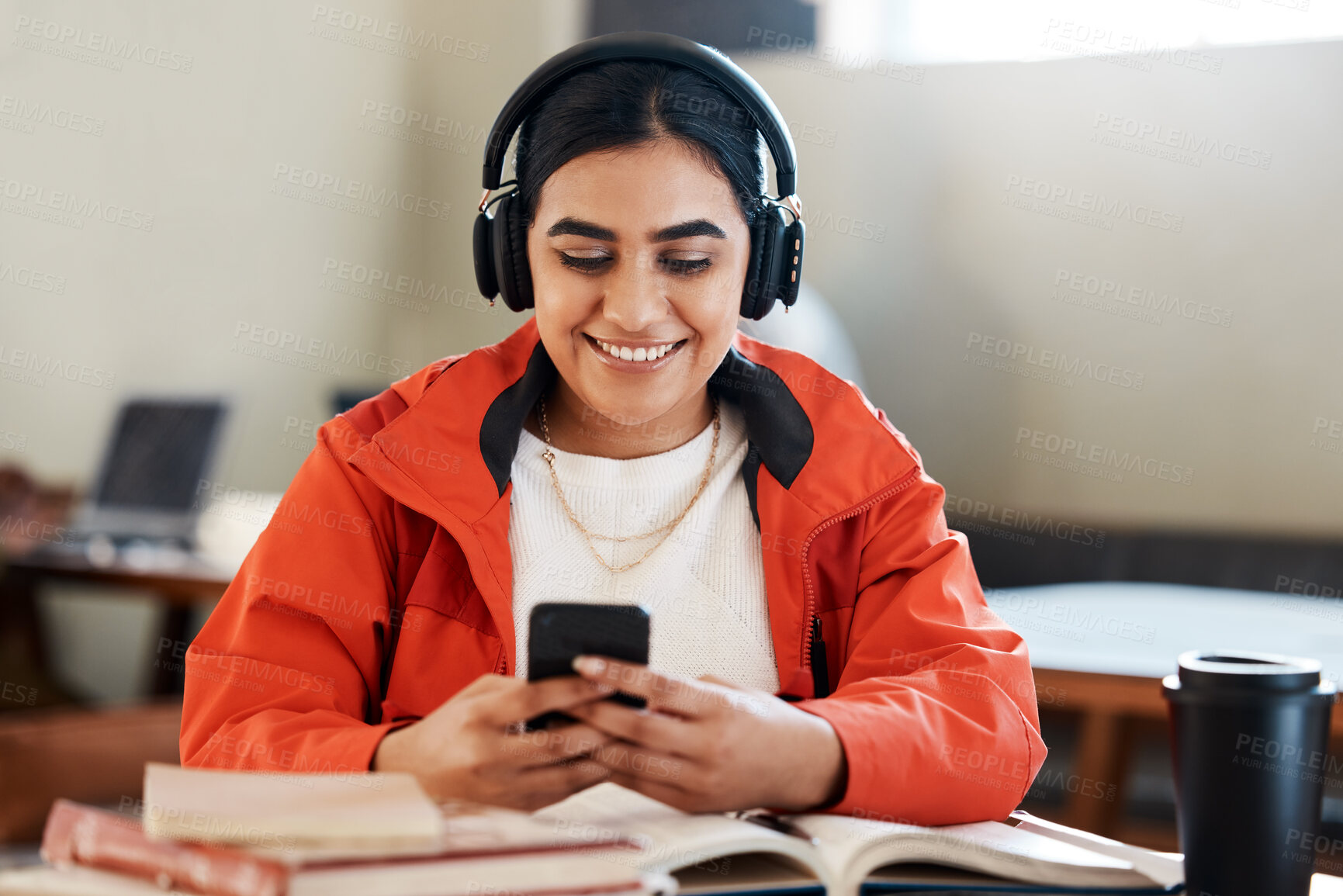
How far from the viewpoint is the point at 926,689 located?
872 millimetres

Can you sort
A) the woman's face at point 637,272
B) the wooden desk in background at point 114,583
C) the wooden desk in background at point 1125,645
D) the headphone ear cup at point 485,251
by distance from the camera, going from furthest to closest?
the wooden desk in background at point 114,583, the wooden desk in background at point 1125,645, the headphone ear cup at point 485,251, the woman's face at point 637,272

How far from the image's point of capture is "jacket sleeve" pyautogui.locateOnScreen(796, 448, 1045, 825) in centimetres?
80

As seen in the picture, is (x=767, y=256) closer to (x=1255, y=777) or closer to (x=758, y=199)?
(x=758, y=199)

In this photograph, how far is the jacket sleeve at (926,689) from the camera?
80 centimetres

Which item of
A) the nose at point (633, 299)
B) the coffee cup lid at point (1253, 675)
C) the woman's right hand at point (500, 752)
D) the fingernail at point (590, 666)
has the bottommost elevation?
the woman's right hand at point (500, 752)

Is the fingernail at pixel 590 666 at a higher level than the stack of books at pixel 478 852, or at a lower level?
higher

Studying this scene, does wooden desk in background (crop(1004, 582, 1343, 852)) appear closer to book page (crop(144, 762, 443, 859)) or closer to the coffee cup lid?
the coffee cup lid

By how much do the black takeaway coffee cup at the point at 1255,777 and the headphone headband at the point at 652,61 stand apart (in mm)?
587

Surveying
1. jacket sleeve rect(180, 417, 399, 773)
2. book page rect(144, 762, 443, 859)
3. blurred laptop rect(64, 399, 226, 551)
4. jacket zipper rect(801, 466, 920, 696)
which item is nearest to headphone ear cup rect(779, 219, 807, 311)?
jacket zipper rect(801, 466, 920, 696)

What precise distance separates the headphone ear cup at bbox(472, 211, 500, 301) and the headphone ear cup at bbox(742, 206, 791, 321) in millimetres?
251

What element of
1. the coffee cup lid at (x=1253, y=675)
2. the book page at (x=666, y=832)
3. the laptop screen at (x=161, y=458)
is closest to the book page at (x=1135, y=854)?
the coffee cup lid at (x=1253, y=675)

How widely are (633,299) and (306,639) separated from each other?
1.29 feet

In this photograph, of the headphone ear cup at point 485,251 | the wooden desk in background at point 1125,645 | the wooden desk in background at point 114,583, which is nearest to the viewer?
the headphone ear cup at point 485,251

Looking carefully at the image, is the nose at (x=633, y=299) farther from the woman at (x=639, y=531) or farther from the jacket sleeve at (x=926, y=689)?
the jacket sleeve at (x=926, y=689)
